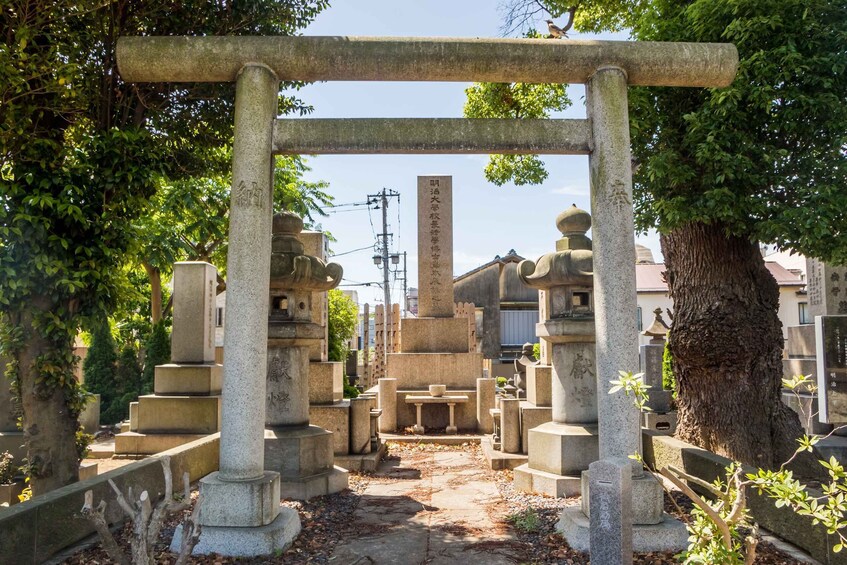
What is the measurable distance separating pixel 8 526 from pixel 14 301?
2271mm

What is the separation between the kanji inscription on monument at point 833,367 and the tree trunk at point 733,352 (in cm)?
95

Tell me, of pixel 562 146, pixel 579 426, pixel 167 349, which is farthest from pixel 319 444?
pixel 167 349

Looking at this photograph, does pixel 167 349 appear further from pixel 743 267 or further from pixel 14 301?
pixel 743 267

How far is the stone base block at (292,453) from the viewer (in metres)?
6.60

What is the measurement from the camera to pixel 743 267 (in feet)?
21.8

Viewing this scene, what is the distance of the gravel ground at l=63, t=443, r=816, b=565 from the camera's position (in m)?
4.49

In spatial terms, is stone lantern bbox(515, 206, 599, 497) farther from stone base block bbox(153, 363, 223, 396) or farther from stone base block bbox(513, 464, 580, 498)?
stone base block bbox(153, 363, 223, 396)

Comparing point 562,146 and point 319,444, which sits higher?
point 562,146

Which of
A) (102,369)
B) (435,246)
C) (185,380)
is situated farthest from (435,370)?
(102,369)

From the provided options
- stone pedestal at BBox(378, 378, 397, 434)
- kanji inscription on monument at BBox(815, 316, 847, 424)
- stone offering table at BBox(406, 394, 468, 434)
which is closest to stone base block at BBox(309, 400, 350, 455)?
stone pedestal at BBox(378, 378, 397, 434)

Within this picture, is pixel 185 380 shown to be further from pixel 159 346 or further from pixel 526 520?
pixel 526 520

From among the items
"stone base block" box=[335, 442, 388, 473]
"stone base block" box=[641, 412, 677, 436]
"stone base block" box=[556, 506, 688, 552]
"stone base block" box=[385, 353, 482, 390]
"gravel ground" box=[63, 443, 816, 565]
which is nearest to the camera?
"gravel ground" box=[63, 443, 816, 565]

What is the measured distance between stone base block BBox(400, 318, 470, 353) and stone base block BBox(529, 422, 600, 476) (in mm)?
6420

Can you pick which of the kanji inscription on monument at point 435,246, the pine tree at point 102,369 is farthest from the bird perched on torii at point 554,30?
the pine tree at point 102,369
